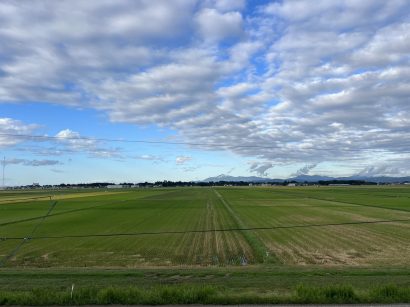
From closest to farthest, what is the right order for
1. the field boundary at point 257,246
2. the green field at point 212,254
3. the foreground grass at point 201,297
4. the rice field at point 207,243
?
the foreground grass at point 201,297, the green field at point 212,254, the rice field at point 207,243, the field boundary at point 257,246

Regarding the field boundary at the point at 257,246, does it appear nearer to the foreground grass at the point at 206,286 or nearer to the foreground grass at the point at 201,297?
the foreground grass at the point at 206,286

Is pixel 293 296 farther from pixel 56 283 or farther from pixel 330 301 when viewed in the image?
pixel 56 283

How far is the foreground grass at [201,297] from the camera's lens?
34.3 ft

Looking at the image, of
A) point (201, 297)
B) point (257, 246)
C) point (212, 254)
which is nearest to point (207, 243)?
point (257, 246)

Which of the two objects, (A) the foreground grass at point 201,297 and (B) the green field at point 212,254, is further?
(B) the green field at point 212,254

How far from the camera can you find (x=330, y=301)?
10406 mm

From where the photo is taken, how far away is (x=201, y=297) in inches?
417

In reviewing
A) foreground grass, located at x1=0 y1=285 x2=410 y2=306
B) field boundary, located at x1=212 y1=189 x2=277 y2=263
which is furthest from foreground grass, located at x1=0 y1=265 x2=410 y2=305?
field boundary, located at x1=212 y1=189 x2=277 y2=263

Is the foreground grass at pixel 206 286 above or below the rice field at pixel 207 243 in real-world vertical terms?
above

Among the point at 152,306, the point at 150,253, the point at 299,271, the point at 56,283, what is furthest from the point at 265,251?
the point at 152,306

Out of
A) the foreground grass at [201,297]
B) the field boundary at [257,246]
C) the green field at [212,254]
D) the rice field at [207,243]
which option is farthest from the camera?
the field boundary at [257,246]

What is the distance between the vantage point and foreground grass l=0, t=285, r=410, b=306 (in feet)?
34.3

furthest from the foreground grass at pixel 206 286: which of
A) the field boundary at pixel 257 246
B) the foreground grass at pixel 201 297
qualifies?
the field boundary at pixel 257 246

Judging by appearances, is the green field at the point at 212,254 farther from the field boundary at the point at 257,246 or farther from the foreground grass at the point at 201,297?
the foreground grass at the point at 201,297
